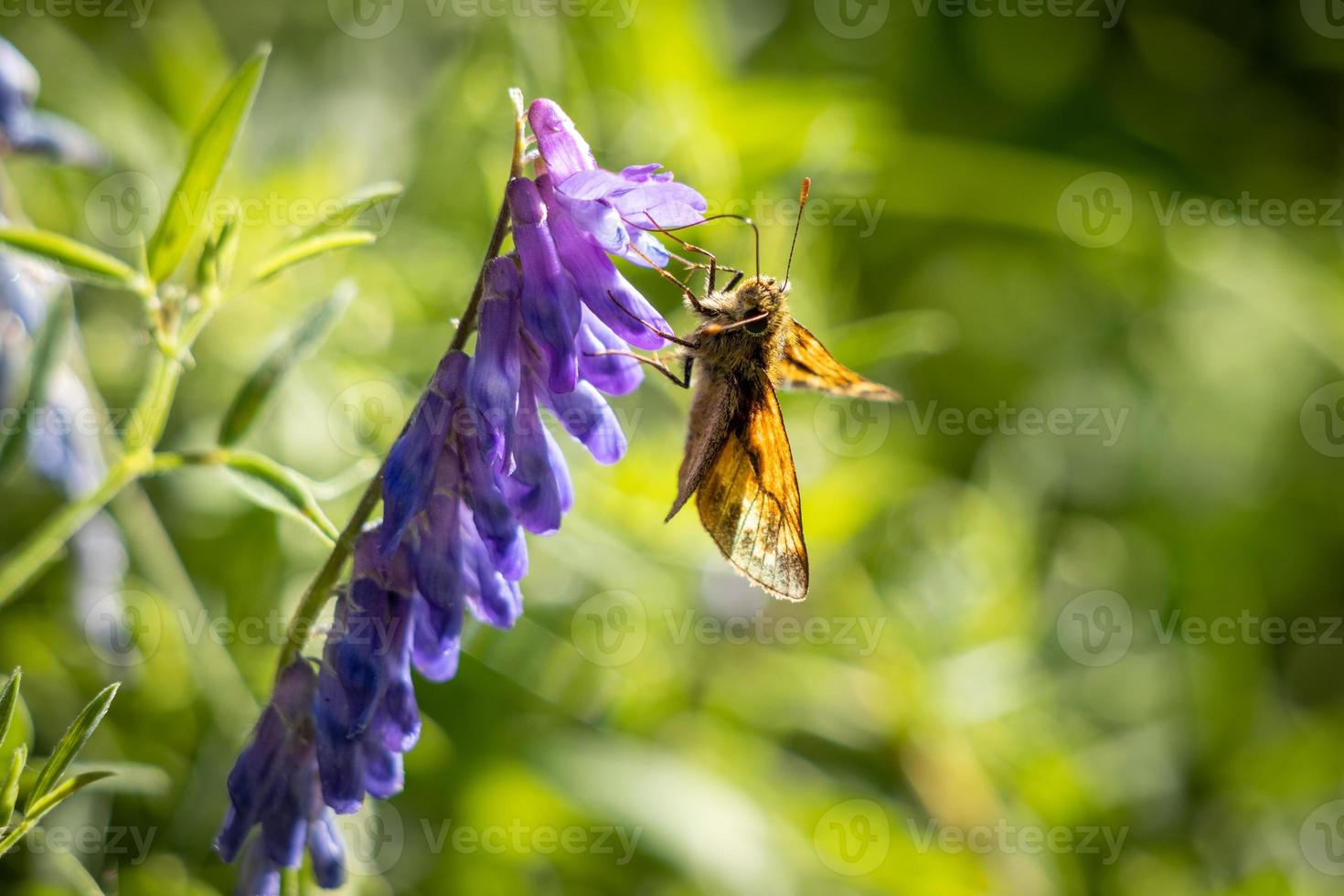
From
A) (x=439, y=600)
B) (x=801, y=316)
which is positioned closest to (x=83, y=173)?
(x=801, y=316)

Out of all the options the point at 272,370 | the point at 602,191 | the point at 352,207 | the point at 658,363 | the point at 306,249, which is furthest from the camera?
the point at 658,363

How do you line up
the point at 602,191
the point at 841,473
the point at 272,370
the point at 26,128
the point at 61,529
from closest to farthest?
the point at 602,191 → the point at 61,529 → the point at 272,370 → the point at 26,128 → the point at 841,473

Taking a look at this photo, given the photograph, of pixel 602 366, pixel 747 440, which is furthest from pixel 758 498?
pixel 602 366

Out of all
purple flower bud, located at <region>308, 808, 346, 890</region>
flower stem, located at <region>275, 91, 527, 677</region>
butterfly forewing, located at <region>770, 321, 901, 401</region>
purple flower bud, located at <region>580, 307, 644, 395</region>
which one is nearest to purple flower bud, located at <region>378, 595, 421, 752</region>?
flower stem, located at <region>275, 91, 527, 677</region>

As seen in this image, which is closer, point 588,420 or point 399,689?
point 399,689

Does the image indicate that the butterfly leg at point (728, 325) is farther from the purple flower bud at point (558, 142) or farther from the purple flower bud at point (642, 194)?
the purple flower bud at point (558, 142)

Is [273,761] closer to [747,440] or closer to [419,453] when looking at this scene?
[419,453]
